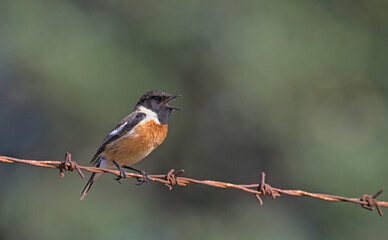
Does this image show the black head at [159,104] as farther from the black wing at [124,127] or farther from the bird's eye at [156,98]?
the black wing at [124,127]

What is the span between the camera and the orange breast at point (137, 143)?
5473 mm

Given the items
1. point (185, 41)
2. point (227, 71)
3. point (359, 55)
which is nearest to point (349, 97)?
point (359, 55)

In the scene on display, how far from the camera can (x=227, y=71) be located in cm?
1418

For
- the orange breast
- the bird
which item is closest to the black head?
the bird

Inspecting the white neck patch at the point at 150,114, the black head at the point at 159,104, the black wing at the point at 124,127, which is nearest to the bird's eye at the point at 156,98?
the black head at the point at 159,104

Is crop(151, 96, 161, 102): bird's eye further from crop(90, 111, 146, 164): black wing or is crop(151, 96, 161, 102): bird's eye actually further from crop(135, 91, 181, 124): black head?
crop(90, 111, 146, 164): black wing

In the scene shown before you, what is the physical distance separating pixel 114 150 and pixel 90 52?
758cm

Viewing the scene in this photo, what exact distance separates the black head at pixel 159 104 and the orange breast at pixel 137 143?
0.15 metres

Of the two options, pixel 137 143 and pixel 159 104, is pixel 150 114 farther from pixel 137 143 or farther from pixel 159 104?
pixel 137 143

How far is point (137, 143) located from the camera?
215 inches

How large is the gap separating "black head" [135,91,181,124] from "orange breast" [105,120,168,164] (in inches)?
5.8

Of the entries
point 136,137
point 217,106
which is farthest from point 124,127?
point 217,106

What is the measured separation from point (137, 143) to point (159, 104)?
21.2 inches

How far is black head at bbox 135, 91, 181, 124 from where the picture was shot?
570 cm
